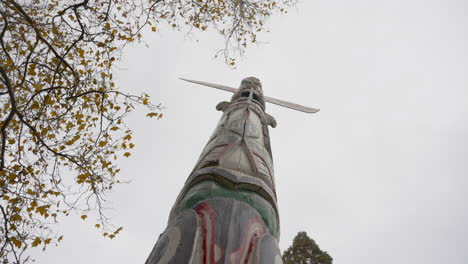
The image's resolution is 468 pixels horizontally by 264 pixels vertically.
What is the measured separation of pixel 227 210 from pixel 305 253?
6192mm

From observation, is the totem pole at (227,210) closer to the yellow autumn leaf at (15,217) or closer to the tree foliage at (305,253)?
the yellow autumn leaf at (15,217)

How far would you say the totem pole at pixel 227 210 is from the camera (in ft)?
8.54

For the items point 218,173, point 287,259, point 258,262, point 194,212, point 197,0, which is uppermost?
point 197,0

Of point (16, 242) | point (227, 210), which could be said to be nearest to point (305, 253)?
point (227, 210)

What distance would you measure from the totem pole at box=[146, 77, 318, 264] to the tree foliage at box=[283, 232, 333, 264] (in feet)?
15.0

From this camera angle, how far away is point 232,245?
8.77ft

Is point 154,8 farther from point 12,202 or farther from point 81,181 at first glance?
point 12,202

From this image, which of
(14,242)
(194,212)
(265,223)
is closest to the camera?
(194,212)

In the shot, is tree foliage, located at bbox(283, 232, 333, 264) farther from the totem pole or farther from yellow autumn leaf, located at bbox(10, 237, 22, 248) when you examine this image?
yellow autumn leaf, located at bbox(10, 237, 22, 248)

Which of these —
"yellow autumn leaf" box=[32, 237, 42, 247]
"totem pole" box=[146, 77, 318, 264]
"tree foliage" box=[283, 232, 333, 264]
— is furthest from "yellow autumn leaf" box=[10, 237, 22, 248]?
"tree foliage" box=[283, 232, 333, 264]

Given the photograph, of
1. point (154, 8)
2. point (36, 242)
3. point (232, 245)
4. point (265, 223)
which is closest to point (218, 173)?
point (265, 223)

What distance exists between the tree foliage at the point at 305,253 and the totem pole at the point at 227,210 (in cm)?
459

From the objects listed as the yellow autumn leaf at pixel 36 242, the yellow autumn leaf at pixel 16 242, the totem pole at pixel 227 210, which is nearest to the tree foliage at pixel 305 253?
the totem pole at pixel 227 210

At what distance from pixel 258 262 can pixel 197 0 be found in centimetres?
513
